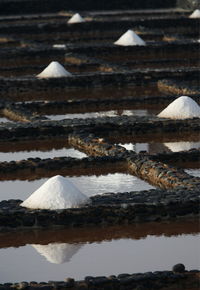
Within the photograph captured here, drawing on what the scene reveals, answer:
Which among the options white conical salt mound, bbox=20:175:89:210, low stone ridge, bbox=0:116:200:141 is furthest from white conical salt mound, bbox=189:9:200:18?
white conical salt mound, bbox=20:175:89:210

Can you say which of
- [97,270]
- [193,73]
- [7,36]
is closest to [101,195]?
[97,270]

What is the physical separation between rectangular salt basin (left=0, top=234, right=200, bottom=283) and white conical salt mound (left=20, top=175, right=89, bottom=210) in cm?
61

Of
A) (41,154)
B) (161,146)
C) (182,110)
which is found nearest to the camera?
(41,154)

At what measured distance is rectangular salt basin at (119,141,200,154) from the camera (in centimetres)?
1328

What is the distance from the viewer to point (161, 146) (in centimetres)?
1353

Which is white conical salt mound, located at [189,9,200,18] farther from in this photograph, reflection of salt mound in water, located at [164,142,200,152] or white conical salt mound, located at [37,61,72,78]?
reflection of salt mound in water, located at [164,142,200,152]

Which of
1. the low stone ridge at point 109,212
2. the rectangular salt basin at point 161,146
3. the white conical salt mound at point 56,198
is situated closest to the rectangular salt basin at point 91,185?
the white conical salt mound at point 56,198

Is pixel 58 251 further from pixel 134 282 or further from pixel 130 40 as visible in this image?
pixel 130 40

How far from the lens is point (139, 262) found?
348 inches

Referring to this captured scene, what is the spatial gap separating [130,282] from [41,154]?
5.48 metres

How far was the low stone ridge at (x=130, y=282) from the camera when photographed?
7.89 meters

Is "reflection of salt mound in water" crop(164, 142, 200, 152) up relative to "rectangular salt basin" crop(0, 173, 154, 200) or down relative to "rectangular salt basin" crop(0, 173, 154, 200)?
up

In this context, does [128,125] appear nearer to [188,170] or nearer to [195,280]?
[188,170]

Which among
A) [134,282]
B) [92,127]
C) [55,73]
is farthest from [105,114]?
[134,282]
